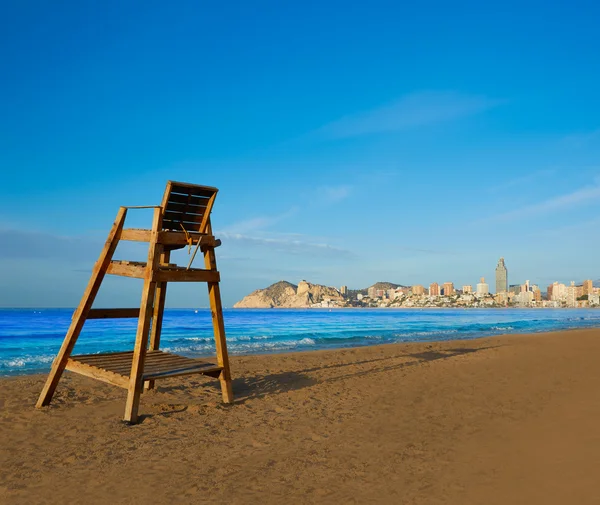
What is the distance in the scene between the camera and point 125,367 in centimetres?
732

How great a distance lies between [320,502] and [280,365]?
934 cm

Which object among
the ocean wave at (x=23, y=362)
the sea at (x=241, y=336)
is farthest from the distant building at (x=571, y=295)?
the ocean wave at (x=23, y=362)

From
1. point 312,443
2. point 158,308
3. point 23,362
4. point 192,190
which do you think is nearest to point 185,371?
point 158,308

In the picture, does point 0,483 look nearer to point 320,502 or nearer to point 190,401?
point 320,502

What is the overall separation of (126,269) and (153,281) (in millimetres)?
699

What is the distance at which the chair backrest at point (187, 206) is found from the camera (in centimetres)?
713

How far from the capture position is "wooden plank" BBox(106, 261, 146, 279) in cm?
709

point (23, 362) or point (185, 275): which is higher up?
point (185, 275)

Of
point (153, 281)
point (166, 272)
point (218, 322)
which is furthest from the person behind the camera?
point (218, 322)

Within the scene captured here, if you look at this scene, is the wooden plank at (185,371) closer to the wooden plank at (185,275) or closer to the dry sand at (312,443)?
the dry sand at (312,443)

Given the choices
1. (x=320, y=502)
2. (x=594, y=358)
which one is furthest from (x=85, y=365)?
(x=594, y=358)

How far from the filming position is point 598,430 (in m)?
5.94

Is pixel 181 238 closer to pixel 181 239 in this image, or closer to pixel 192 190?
pixel 181 239

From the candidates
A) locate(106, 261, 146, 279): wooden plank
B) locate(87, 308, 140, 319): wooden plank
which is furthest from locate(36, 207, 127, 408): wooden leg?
locate(87, 308, 140, 319): wooden plank
